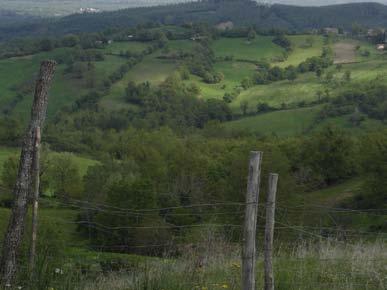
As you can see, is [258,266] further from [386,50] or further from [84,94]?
[386,50]

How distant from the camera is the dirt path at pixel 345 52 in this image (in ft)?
506

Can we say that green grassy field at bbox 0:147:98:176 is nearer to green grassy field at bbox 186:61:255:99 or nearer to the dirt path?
green grassy field at bbox 186:61:255:99

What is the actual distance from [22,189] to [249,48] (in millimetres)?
160873

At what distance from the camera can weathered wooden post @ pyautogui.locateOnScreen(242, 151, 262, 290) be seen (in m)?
6.73

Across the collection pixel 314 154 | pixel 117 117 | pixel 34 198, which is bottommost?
pixel 117 117


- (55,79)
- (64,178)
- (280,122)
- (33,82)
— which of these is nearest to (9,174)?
(64,178)

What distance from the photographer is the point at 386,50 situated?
15975 centimetres

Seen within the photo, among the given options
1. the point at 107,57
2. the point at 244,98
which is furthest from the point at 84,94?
the point at 244,98

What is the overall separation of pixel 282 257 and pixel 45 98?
4887 millimetres

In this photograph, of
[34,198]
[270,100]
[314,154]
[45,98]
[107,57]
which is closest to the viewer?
[45,98]

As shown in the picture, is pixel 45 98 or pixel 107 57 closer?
pixel 45 98

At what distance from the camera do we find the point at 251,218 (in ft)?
22.2

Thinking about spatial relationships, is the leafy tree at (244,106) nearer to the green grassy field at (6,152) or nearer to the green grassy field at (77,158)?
the green grassy field at (77,158)

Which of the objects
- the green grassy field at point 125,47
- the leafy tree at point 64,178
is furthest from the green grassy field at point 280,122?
the green grassy field at point 125,47
